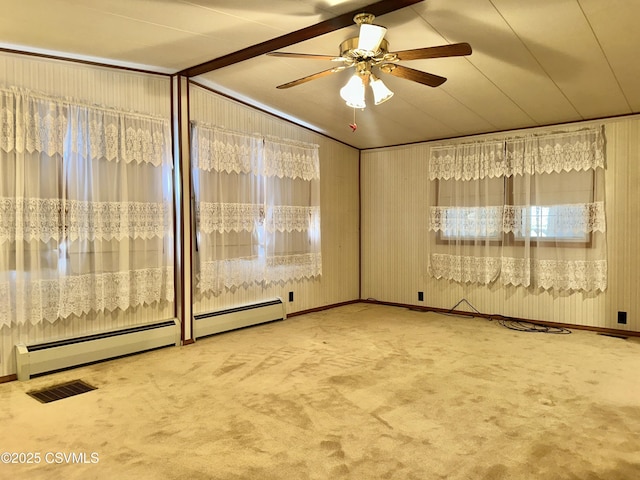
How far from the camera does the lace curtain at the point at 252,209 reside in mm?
4422

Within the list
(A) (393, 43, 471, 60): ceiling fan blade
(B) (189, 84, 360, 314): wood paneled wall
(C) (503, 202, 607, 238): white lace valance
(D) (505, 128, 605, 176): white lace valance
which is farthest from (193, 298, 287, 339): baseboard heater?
(D) (505, 128, 605, 176): white lace valance

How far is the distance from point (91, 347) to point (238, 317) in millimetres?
1531

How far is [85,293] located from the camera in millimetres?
3580

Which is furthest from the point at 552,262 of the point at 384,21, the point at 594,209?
the point at 384,21

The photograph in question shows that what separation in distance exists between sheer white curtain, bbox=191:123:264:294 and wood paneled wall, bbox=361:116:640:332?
2102 millimetres

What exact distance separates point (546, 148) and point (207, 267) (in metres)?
4.04

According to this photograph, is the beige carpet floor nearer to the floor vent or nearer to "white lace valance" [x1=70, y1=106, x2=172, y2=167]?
the floor vent

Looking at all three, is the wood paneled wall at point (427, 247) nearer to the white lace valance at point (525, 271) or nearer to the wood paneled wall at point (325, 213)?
the white lace valance at point (525, 271)

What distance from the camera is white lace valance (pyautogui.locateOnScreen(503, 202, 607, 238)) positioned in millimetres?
4582

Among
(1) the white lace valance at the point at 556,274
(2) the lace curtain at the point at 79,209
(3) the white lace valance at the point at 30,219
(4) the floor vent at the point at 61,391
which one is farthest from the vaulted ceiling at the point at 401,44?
(4) the floor vent at the point at 61,391

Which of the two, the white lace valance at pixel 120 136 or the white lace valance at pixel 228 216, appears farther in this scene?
the white lace valance at pixel 228 216

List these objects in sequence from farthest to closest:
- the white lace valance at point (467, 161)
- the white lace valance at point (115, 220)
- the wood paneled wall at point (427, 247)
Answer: the white lace valance at point (467, 161), the wood paneled wall at point (427, 247), the white lace valance at point (115, 220)

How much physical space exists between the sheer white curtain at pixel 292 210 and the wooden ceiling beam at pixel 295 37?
4.46 feet

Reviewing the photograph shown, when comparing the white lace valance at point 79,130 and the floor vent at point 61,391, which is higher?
the white lace valance at point 79,130
